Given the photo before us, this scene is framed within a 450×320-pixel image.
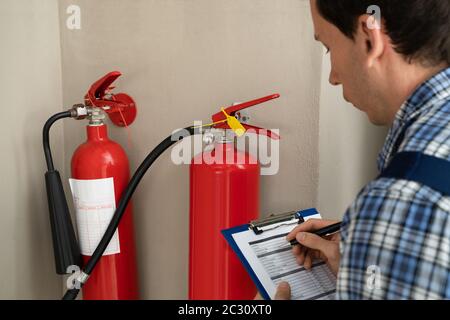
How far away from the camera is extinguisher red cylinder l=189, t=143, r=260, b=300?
1.01 meters

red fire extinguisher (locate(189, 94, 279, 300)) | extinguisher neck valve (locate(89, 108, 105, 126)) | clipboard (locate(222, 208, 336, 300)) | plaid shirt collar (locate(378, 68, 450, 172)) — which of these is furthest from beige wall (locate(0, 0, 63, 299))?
plaid shirt collar (locate(378, 68, 450, 172))

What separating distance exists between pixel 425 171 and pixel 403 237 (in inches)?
2.7

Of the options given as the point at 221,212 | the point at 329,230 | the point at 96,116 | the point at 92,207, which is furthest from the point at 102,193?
the point at 329,230

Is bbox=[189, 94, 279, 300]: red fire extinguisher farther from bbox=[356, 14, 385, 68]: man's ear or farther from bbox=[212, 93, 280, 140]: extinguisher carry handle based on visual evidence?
bbox=[356, 14, 385, 68]: man's ear

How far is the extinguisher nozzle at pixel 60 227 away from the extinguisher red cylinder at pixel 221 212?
0.93 ft

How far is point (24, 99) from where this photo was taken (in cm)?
115

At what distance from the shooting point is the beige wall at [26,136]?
3.65ft

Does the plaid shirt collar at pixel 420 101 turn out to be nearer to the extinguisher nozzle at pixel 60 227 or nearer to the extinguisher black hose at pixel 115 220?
the extinguisher black hose at pixel 115 220

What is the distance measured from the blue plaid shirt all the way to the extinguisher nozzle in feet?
2.36

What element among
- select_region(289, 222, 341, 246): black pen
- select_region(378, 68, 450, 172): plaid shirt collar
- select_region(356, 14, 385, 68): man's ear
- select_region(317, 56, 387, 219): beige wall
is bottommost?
select_region(289, 222, 341, 246): black pen

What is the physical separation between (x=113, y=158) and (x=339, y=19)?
602mm

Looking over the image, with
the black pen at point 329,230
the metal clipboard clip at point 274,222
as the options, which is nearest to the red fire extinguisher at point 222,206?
the metal clipboard clip at point 274,222

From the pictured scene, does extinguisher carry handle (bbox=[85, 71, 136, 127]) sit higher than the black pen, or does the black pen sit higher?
extinguisher carry handle (bbox=[85, 71, 136, 127])

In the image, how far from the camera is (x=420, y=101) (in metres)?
0.63
